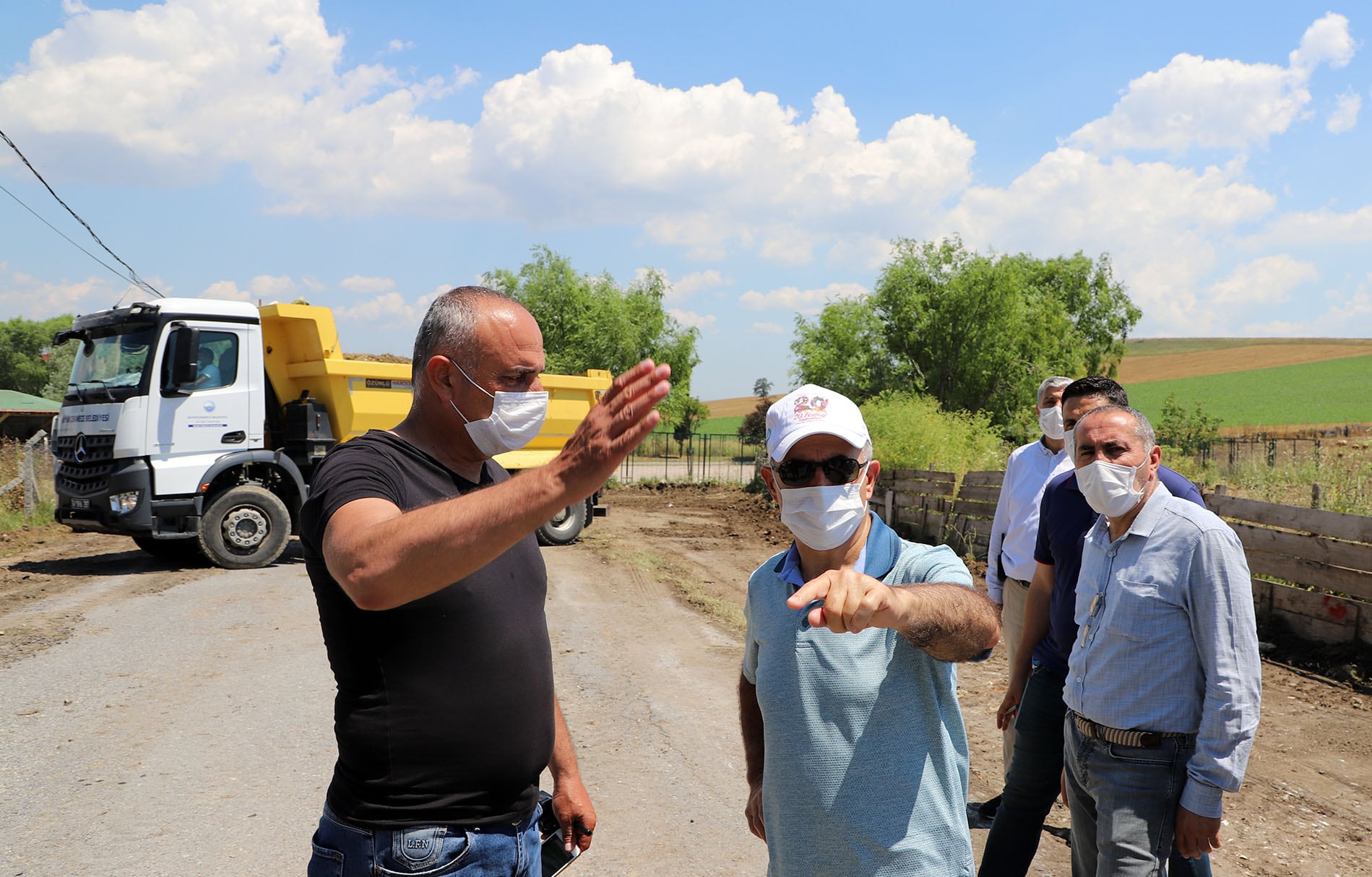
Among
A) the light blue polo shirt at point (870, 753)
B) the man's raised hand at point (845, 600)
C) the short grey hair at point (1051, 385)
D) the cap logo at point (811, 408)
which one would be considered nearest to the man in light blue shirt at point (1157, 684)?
the light blue polo shirt at point (870, 753)

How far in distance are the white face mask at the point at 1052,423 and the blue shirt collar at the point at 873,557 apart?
3.07m

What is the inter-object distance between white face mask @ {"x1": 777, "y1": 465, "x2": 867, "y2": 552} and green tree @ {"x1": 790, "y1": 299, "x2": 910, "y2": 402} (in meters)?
38.8

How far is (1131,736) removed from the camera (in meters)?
2.71

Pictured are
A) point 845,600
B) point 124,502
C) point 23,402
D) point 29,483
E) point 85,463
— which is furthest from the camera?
point 23,402

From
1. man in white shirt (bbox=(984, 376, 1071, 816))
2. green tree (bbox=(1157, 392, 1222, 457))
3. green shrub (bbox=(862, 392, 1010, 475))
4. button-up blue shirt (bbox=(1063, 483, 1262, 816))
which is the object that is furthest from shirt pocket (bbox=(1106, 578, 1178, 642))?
green tree (bbox=(1157, 392, 1222, 457))

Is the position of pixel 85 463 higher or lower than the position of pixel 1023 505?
lower

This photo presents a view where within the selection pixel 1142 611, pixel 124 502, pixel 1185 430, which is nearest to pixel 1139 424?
pixel 1142 611

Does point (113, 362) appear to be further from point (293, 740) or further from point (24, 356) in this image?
point (24, 356)

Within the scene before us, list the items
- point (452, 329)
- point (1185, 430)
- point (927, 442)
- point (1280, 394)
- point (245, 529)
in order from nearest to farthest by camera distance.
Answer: point (452, 329)
point (245, 529)
point (927, 442)
point (1185, 430)
point (1280, 394)

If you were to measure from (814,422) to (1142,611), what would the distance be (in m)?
1.43

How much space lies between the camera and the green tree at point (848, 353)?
4150 cm

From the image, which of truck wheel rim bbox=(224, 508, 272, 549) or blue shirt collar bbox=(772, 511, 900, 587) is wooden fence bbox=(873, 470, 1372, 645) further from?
truck wheel rim bbox=(224, 508, 272, 549)

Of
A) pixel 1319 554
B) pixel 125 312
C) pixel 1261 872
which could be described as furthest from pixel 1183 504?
pixel 125 312

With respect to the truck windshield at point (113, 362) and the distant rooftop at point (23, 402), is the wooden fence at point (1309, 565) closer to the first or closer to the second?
the truck windshield at point (113, 362)
